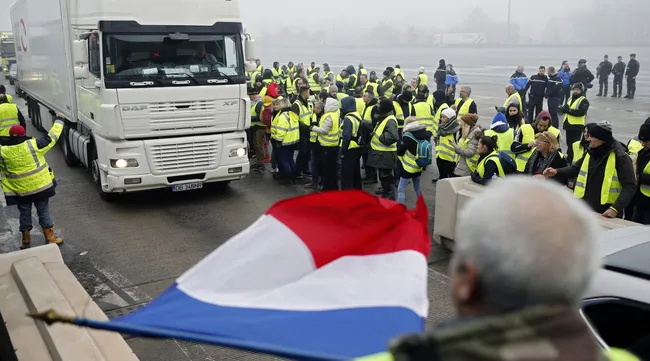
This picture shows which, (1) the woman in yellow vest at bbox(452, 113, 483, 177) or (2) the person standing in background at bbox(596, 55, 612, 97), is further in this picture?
(2) the person standing in background at bbox(596, 55, 612, 97)

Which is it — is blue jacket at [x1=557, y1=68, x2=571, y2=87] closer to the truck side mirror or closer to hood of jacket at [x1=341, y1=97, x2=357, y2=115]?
hood of jacket at [x1=341, y1=97, x2=357, y2=115]

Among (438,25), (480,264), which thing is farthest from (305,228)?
(438,25)

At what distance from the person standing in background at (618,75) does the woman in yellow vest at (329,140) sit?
19.0m

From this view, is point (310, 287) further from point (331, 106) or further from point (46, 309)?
point (331, 106)

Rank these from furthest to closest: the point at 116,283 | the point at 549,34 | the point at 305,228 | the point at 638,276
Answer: the point at 549,34, the point at 116,283, the point at 638,276, the point at 305,228

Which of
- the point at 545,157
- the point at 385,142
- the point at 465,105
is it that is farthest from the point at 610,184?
the point at 465,105

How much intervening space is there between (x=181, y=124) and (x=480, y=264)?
9.05 metres

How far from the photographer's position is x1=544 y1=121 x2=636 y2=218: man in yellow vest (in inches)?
256

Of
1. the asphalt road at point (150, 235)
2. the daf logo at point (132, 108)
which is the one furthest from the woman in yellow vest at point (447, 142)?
the daf logo at point (132, 108)

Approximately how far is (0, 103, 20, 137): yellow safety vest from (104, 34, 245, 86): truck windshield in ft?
10.6

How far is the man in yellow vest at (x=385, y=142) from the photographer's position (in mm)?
9570

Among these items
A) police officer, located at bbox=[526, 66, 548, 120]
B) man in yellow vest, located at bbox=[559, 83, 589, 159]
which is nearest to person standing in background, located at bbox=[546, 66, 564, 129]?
police officer, located at bbox=[526, 66, 548, 120]

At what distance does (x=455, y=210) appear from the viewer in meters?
7.73

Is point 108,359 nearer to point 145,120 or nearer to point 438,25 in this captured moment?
point 145,120
